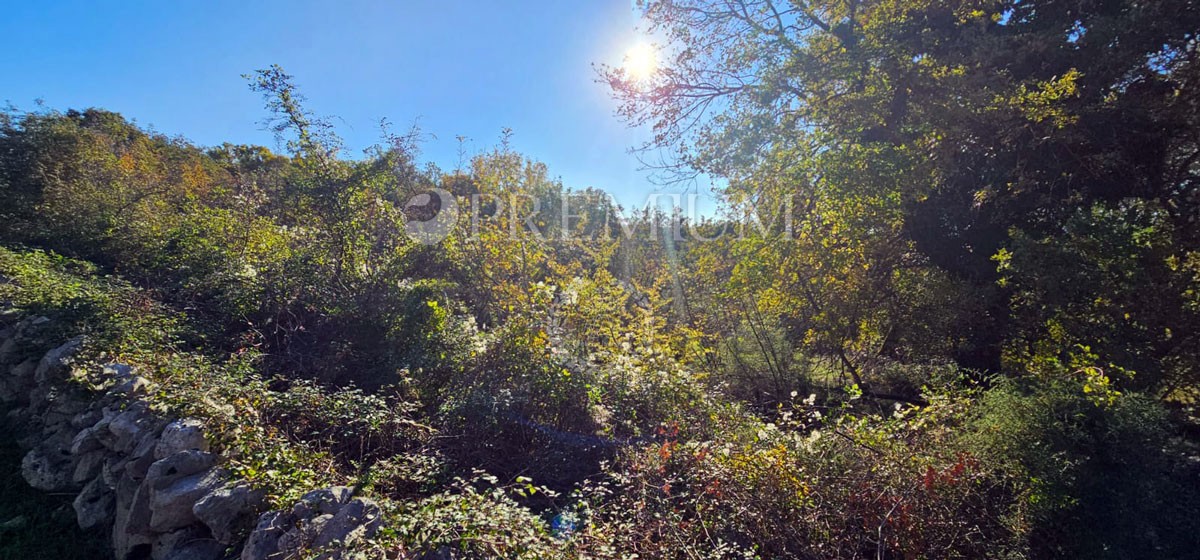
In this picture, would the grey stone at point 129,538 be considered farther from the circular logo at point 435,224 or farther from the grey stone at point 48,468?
the circular logo at point 435,224

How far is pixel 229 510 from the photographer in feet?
6.42

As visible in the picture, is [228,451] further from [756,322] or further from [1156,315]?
[1156,315]

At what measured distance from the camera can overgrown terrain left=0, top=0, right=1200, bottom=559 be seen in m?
2.08

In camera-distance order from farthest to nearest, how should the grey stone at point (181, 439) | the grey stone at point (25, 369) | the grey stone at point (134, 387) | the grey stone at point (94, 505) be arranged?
1. the grey stone at point (25, 369)
2. the grey stone at point (134, 387)
3. the grey stone at point (94, 505)
4. the grey stone at point (181, 439)

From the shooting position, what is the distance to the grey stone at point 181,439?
7.34ft

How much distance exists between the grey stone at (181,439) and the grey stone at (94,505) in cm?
57

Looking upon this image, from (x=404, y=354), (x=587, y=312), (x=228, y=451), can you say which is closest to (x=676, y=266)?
(x=587, y=312)

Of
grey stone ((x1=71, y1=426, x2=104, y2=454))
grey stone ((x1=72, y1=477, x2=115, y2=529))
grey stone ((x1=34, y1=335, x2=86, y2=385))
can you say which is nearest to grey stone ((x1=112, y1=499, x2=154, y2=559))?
grey stone ((x1=72, y1=477, x2=115, y2=529))

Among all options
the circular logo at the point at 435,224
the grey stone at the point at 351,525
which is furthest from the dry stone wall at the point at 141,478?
the circular logo at the point at 435,224

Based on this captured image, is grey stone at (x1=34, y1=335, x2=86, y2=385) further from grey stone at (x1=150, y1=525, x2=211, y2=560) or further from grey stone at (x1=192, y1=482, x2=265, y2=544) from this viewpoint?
grey stone at (x1=192, y1=482, x2=265, y2=544)

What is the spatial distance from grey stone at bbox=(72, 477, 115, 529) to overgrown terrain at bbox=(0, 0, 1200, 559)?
29cm

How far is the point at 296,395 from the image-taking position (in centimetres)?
286

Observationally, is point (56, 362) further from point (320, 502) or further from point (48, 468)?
point (320, 502)

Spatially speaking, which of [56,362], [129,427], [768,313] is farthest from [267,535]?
[768,313]
